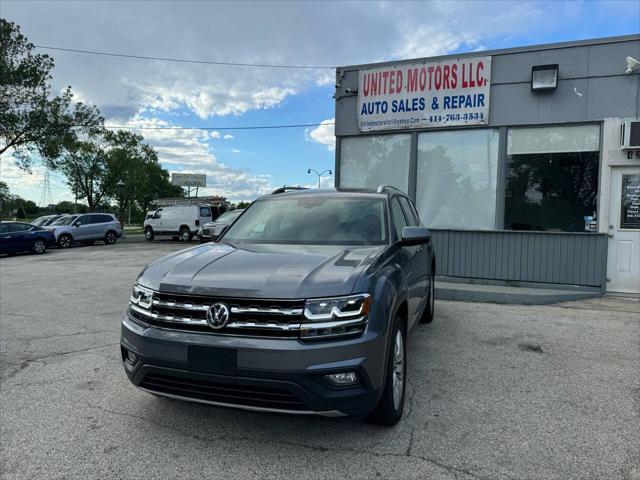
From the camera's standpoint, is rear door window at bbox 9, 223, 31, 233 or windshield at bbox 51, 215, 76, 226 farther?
windshield at bbox 51, 215, 76, 226

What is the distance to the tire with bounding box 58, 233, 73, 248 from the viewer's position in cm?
2305

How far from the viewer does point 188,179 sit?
66.8m

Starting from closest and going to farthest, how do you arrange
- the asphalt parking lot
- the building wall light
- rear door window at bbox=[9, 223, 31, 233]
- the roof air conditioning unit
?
1. the asphalt parking lot
2. the roof air conditioning unit
3. the building wall light
4. rear door window at bbox=[9, 223, 31, 233]

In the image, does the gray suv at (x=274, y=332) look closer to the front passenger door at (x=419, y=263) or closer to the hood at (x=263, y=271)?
the hood at (x=263, y=271)

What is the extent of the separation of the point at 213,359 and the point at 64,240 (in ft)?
78.6

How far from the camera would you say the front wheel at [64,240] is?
2305 centimetres

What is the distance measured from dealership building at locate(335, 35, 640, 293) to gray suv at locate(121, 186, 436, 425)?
627 cm

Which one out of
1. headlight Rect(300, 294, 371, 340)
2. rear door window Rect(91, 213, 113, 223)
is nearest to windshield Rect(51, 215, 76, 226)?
rear door window Rect(91, 213, 113, 223)

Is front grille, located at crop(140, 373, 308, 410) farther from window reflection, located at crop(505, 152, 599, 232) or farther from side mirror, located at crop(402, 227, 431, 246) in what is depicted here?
window reflection, located at crop(505, 152, 599, 232)

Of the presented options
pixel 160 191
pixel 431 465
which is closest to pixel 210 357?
pixel 431 465

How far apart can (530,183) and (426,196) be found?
1978mm

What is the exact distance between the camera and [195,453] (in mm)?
2863

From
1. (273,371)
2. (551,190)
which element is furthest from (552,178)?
(273,371)

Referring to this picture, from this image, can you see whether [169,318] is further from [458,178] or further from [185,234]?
[185,234]
